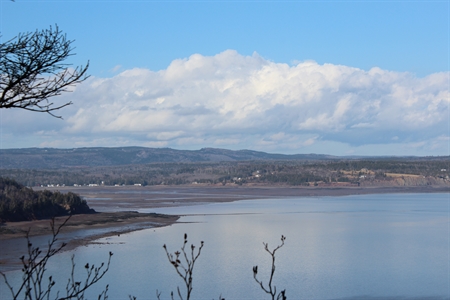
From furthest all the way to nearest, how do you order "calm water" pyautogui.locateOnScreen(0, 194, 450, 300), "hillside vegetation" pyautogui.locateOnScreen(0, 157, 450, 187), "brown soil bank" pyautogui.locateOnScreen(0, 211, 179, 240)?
1. "hillside vegetation" pyautogui.locateOnScreen(0, 157, 450, 187)
2. "brown soil bank" pyautogui.locateOnScreen(0, 211, 179, 240)
3. "calm water" pyautogui.locateOnScreen(0, 194, 450, 300)

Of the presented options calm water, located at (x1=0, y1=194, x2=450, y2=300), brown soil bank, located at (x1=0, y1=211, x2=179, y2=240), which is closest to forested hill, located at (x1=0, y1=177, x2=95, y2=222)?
brown soil bank, located at (x1=0, y1=211, x2=179, y2=240)

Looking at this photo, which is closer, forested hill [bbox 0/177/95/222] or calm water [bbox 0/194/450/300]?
calm water [bbox 0/194/450/300]

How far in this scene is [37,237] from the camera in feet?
105

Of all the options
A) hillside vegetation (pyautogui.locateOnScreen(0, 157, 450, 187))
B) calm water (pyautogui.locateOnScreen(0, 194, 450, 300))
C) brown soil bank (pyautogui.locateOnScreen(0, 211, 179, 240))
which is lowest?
calm water (pyautogui.locateOnScreen(0, 194, 450, 300))

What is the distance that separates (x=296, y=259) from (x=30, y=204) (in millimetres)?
20611

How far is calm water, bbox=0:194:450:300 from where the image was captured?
65.3 feet

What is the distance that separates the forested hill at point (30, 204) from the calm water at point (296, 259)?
8006mm

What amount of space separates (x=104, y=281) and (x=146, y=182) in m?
91.8

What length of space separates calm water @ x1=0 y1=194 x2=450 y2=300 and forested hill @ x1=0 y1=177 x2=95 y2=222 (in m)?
8.01

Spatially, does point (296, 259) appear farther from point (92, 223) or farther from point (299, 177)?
point (299, 177)

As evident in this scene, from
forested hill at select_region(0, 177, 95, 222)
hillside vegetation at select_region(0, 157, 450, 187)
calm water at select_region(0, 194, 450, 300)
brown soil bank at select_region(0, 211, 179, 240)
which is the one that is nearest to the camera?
calm water at select_region(0, 194, 450, 300)

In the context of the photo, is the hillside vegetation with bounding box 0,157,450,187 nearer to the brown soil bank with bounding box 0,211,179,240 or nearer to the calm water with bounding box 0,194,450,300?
the calm water with bounding box 0,194,450,300

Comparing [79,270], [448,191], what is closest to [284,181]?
[448,191]

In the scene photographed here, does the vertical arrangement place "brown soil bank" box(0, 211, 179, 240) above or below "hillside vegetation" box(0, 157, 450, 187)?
below
